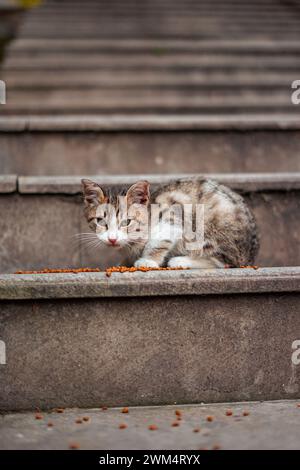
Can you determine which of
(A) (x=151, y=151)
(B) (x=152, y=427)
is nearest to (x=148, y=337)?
(B) (x=152, y=427)

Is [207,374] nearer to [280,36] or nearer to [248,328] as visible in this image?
[248,328]

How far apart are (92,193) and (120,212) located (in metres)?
0.22

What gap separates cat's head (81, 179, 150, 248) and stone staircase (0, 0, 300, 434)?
491 millimetres

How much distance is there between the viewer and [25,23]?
977cm

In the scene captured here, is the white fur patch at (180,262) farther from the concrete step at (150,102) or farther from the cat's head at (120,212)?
the concrete step at (150,102)

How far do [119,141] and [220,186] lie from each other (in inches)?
68.4

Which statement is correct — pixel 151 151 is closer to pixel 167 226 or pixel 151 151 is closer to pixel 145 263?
pixel 167 226

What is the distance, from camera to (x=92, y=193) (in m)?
4.24

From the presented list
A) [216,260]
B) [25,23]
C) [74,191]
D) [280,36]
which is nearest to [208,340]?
[216,260]

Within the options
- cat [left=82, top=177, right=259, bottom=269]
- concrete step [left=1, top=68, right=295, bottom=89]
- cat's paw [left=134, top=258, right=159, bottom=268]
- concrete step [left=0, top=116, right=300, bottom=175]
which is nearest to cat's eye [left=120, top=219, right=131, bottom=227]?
cat [left=82, top=177, right=259, bottom=269]

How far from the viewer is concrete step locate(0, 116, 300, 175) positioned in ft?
19.7

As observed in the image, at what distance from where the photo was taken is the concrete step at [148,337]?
11.9ft
